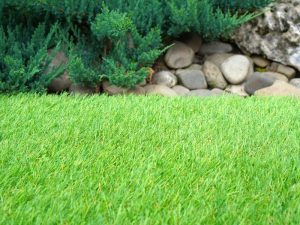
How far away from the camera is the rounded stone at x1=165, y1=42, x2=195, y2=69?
5778 mm

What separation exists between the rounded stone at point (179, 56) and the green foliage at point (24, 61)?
66.1 inches

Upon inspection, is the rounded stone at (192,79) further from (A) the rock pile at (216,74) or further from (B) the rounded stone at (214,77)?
(B) the rounded stone at (214,77)

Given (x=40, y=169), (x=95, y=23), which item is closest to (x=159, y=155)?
(x=40, y=169)

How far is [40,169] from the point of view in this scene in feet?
7.72

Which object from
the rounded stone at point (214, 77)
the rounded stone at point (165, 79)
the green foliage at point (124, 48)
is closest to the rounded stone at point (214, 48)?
the rounded stone at point (214, 77)

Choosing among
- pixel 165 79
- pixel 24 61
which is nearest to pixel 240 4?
pixel 165 79

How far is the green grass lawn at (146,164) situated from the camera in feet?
6.26

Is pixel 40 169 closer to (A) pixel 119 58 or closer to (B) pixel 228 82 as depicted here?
(A) pixel 119 58

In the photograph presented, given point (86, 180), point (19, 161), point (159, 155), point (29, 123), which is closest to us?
point (86, 180)

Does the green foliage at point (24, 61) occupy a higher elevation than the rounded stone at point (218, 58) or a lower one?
higher

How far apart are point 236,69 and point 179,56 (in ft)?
2.74

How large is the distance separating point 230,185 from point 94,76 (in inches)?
119

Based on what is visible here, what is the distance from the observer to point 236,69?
18.9 feet

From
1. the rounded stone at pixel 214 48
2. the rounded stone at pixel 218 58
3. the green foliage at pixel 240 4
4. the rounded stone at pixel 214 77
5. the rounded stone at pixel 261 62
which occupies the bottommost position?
the rounded stone at pixel 214 77
